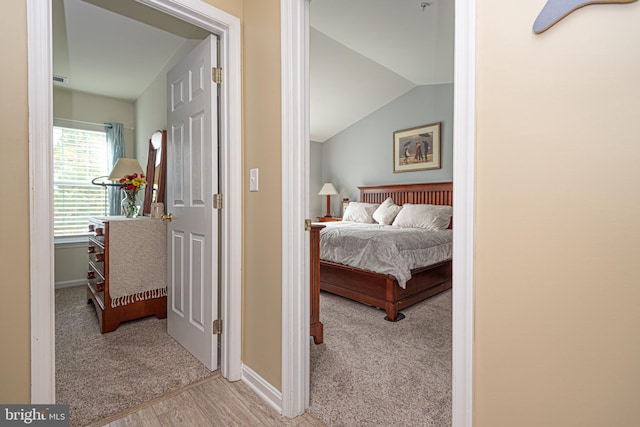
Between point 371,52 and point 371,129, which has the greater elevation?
point 371,52

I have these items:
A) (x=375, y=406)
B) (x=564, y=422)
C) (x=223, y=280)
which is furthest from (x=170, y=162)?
(x=564, y=422)

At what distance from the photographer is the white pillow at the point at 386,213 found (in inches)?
192

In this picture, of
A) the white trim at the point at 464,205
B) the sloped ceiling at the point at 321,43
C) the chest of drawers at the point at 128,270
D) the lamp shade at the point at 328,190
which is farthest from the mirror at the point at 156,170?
the lamp shade at the point at 328,190

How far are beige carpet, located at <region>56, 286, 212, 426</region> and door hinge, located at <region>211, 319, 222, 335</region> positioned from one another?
268mm

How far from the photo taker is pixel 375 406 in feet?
5.48

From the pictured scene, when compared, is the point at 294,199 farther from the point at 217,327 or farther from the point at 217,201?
the point at 217,327

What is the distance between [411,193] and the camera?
5246mm

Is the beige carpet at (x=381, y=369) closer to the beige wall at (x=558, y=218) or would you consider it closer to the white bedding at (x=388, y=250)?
the white bedding at (x=388, y=250)

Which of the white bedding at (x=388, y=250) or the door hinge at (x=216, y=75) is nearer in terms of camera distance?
the door hinge at (x=216, y=75)

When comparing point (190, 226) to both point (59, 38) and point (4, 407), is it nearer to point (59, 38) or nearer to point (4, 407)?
point (4, 407)

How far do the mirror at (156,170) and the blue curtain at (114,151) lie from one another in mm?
996

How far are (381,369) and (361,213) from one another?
342 centimetres

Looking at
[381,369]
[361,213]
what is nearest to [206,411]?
[381,369]

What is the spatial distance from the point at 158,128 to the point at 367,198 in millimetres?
3745
